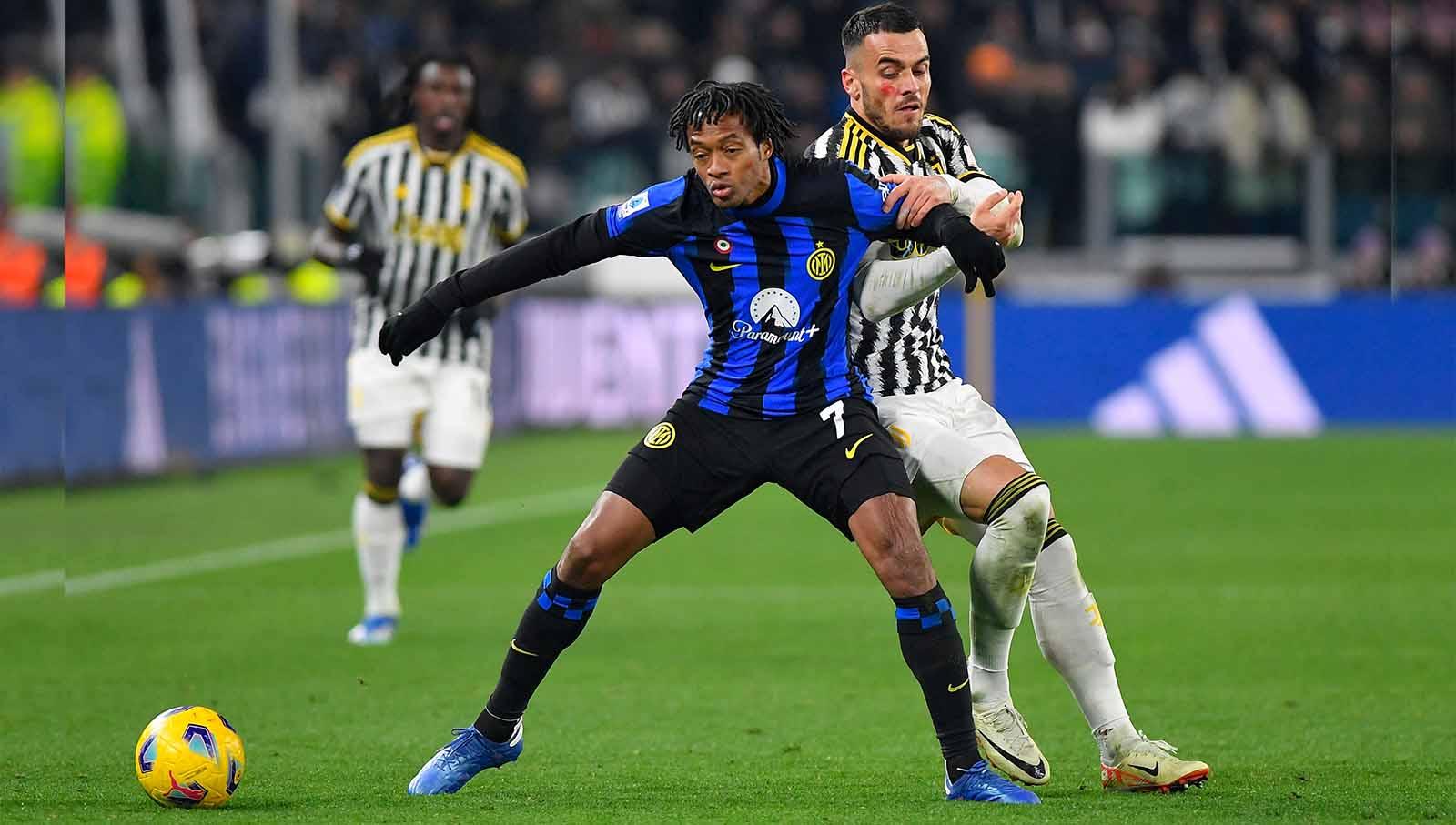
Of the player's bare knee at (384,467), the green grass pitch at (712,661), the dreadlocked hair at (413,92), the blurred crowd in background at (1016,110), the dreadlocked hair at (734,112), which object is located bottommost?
the green grass pitch at (712,661)

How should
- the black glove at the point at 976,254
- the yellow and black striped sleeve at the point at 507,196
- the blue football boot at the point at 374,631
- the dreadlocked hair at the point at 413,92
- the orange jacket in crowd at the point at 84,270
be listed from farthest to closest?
the orange jacket in crowd at the point at 84,270 < the yellow and black striped sleeve at the point at 507,196 < the dreadlocked hair at the point at 413,92 < the blue football boot at the point at 374,631 < the black glove at the point at 976,254

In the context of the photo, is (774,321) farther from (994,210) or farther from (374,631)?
(374,631)

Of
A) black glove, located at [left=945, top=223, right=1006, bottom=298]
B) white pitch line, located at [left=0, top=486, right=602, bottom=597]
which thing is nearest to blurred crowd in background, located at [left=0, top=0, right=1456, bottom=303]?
white pitch line, located at [left=0, top=486, right=602, bottom=597]

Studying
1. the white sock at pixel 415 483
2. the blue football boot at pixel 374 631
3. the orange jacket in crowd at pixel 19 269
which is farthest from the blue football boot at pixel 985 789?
the orange jacket in crowd at pixel 19 269

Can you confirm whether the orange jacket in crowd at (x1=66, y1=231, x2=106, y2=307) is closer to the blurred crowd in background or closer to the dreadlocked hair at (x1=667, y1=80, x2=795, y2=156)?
the blurred crowd in background

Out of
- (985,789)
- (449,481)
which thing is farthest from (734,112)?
(449,481)

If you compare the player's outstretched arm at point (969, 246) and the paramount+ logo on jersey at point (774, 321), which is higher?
the player's outstretched arm at point (969, 246)

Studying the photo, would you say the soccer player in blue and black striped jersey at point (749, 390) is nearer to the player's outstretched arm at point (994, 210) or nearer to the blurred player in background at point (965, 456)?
the player's outstretched arm at point (994, 210)

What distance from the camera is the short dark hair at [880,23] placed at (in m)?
6.23

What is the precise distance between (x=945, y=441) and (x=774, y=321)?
0.64 metres

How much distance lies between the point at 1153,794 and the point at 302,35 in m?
22.2

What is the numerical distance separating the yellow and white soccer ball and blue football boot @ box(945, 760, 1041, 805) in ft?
6.19

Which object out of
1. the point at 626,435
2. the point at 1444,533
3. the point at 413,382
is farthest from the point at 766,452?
the point at 626,435

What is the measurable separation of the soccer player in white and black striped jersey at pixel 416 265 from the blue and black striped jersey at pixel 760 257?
364 centimetres
